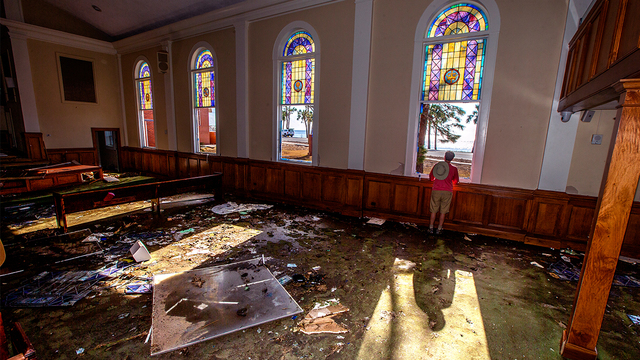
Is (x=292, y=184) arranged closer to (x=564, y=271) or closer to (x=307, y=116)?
(x=307, y=116)

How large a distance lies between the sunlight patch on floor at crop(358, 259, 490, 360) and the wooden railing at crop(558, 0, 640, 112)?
2452 millimetres

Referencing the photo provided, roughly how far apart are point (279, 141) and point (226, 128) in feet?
6.29

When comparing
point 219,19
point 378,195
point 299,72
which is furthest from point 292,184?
point 219,19

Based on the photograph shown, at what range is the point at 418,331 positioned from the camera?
2.65 metres

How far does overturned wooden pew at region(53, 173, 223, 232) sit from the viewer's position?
15.4 feet

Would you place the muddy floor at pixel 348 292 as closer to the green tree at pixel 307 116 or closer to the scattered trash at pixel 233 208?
the scattered trash at pixel 233 208

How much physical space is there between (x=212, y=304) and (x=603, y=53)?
4624 mm

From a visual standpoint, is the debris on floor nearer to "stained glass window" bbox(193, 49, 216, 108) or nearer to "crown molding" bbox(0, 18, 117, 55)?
"stained glass window" bbox(193, 49, 216, 108)

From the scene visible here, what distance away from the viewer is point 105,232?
482 cm

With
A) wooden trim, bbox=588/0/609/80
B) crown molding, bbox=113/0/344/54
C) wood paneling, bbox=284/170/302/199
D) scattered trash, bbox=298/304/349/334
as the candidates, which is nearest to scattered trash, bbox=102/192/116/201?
wood paneling, bbox=284/170/302/199

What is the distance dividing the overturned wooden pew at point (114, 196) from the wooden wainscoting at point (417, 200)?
1575mm

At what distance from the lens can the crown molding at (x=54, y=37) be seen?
8.47 meters

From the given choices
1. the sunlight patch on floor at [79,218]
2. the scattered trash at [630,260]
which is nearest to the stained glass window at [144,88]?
→ the sunlight patch on floor at [79,218]

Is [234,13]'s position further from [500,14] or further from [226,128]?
[500,14]
